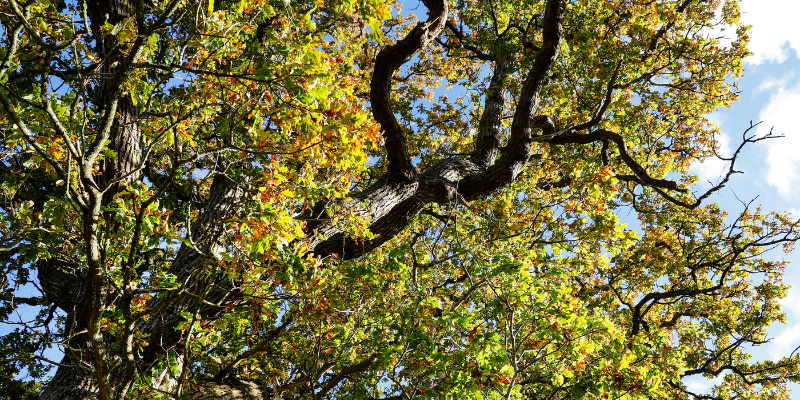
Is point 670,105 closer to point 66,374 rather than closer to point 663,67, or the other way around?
point 663,67

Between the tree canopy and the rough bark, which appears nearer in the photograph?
the tree canopy

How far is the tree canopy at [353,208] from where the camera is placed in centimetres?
298

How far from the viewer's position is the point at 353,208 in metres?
5.01

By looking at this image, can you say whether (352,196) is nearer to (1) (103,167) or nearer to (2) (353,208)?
(2) (353,208)

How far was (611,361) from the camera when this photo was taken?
185 inches

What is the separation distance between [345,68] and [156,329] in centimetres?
449

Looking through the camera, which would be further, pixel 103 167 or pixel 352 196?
pixel 352 196

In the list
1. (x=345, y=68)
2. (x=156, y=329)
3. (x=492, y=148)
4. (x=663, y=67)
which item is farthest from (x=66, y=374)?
(x=663, y=67)

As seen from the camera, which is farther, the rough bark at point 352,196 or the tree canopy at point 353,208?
the rough bark at point 352,196

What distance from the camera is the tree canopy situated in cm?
298

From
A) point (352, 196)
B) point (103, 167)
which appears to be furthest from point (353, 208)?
point (103, 167)

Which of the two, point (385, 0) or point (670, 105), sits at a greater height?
point (670, 105)

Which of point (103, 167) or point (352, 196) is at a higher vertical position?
point (352, 196)

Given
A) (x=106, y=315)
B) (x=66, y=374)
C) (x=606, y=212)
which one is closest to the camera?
(x=106, y=315)
